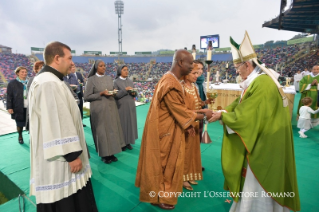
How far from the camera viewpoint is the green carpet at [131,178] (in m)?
2.53

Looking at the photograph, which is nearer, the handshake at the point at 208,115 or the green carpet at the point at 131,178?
the handshake at the point at 208,115

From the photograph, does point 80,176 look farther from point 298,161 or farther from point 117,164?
point 298,161

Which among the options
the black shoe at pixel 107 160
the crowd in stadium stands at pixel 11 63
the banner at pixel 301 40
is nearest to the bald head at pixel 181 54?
the black shoe at pixel 107 160

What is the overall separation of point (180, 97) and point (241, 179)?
121 cm

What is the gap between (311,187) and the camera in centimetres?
292

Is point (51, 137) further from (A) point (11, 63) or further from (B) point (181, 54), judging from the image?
(A) point (11, 63)

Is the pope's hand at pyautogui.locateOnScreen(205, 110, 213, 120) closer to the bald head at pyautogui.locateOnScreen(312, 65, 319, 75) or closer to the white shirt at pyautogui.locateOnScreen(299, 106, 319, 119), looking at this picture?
the white shirt at pyautogui.locateOnScreen(299, 106, 319, 119)

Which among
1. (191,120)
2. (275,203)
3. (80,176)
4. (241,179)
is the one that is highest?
(191,120)

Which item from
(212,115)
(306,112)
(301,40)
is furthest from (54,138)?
(301,40)

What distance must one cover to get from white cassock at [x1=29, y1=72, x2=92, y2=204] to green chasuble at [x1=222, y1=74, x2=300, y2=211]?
5.33 ft

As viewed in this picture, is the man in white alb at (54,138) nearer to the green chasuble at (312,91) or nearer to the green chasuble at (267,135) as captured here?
the green chasuble at (267,135)

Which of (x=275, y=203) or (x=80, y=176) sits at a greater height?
(x=80, y=176)

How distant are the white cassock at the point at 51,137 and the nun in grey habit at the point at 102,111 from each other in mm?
2009

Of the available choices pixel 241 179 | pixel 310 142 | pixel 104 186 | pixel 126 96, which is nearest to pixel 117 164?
pixel 104 186
